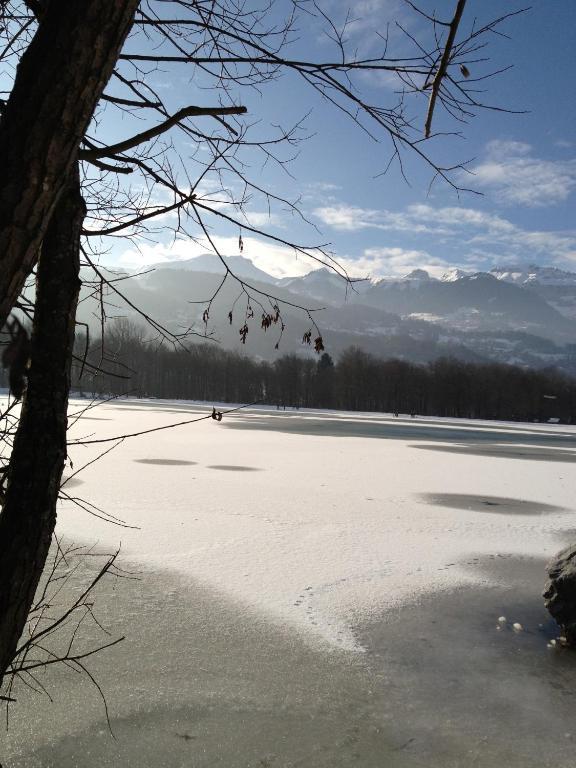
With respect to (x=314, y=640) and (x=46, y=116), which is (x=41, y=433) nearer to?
(x=46, y=116)

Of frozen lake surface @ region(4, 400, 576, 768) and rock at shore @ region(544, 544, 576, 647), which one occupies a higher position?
rock at shore @ region(544, 544, 576, 647)

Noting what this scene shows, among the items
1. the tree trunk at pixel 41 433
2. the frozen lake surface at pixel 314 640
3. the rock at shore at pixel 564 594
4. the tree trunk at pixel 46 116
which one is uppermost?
the tree trunk at pixel 46 116

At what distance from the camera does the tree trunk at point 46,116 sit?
114 cm

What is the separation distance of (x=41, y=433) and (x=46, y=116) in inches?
35.4

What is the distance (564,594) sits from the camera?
5641 millimetres

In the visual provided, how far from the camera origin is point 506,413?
87500 mm

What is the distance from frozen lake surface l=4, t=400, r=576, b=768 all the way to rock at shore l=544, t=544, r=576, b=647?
0.70 ft

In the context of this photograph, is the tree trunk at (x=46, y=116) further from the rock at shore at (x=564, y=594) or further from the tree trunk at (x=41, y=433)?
the rock at shore at (x=564, y=594)

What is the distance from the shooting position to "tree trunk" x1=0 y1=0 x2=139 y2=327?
1.14 m

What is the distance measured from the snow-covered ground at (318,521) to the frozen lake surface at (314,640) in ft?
0.15

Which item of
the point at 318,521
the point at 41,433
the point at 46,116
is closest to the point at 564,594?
the point at 318,521

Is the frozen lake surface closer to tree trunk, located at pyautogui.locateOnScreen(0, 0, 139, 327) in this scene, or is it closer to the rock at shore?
the rock at shore

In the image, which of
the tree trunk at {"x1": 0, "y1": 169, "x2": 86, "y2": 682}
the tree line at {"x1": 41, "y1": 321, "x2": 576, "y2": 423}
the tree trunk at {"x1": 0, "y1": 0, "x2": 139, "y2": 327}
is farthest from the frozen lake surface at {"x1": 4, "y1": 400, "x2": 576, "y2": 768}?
the tree line at {"x1": 41, "y1": 321, "x2": 576, "y2": 423}

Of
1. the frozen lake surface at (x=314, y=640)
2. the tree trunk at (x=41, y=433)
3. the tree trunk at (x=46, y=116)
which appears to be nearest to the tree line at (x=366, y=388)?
the frozen lake surface at (x=314, y=640)
